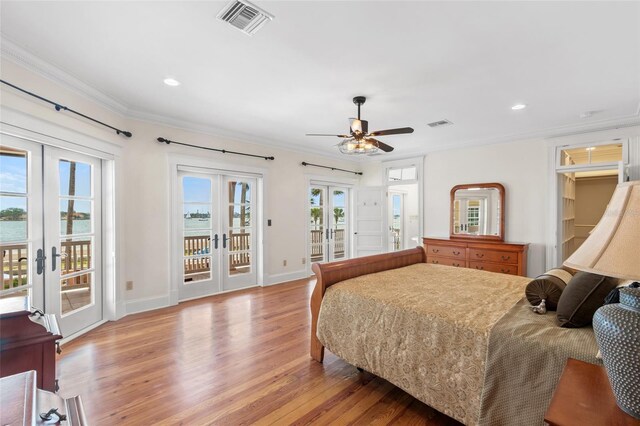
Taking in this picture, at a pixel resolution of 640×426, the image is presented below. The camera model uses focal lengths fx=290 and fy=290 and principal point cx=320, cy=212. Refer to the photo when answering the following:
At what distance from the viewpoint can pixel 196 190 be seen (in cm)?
447

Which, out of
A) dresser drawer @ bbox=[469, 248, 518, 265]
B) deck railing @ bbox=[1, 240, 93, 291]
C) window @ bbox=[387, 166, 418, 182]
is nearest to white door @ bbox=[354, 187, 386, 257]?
window @ bbox=[387, 166, 418, 182]

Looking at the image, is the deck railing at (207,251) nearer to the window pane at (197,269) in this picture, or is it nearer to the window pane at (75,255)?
the window pane at (197,269)

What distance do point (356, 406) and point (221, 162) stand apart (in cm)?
377

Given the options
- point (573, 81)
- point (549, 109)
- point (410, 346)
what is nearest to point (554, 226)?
point (549, 109)

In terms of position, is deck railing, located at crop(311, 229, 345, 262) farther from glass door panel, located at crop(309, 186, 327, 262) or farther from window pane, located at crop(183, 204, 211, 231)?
window pane, located at crop(183, 204, 211, 231)

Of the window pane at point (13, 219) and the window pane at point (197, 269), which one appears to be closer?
the window pane at point (13, 219)

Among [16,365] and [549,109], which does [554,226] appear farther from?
[16,365]

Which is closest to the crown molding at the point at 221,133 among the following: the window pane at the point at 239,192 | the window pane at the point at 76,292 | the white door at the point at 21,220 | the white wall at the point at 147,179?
the white wall at the point at 147,179

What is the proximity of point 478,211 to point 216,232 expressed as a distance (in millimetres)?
4510

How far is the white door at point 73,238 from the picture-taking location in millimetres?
2789

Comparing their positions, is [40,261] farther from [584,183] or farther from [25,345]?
[584,183]

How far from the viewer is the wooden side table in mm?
869

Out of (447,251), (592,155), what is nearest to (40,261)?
(447,251)

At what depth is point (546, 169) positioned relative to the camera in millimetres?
4465
